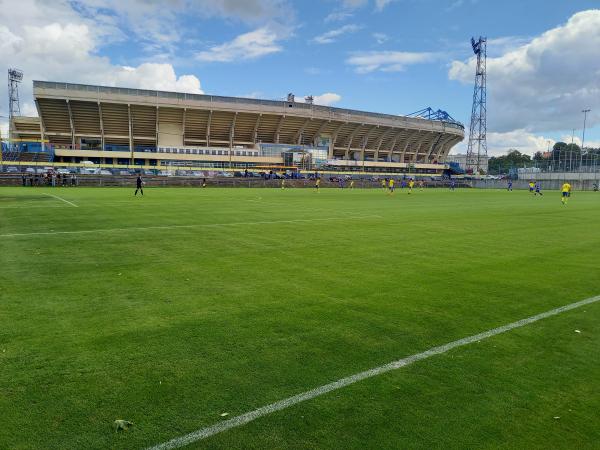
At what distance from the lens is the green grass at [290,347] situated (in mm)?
3387

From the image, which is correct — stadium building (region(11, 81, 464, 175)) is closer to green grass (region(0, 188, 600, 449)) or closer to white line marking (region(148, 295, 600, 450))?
green grass (region(0, 188, 600, 449))

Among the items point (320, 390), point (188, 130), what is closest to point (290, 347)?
point (320, 390)

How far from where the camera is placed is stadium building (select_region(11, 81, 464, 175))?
92000 mm

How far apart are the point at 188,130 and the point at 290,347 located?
10831 centimetres

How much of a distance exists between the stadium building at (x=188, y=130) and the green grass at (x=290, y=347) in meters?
82.7

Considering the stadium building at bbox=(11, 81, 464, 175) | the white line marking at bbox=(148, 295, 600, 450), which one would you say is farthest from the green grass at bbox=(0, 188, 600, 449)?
the stadium building at bbox=(11, 81, 464, 175)

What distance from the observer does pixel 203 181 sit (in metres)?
56.4

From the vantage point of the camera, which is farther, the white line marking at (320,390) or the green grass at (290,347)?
the green grass at (290,347)

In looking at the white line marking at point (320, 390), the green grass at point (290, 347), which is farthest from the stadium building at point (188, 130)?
the white line marking at point (320, 390)

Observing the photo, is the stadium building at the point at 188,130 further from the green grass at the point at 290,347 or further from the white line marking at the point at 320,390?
the white line marking at the point at 320,390

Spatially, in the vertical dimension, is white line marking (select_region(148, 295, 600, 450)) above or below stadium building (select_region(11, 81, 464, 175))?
below

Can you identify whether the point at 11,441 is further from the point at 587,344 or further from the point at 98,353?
the point at 587,344

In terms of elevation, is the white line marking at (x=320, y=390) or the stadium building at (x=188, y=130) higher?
the stadium building at (x=188, y=130)

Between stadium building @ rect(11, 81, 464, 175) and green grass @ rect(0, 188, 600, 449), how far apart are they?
8271cm
